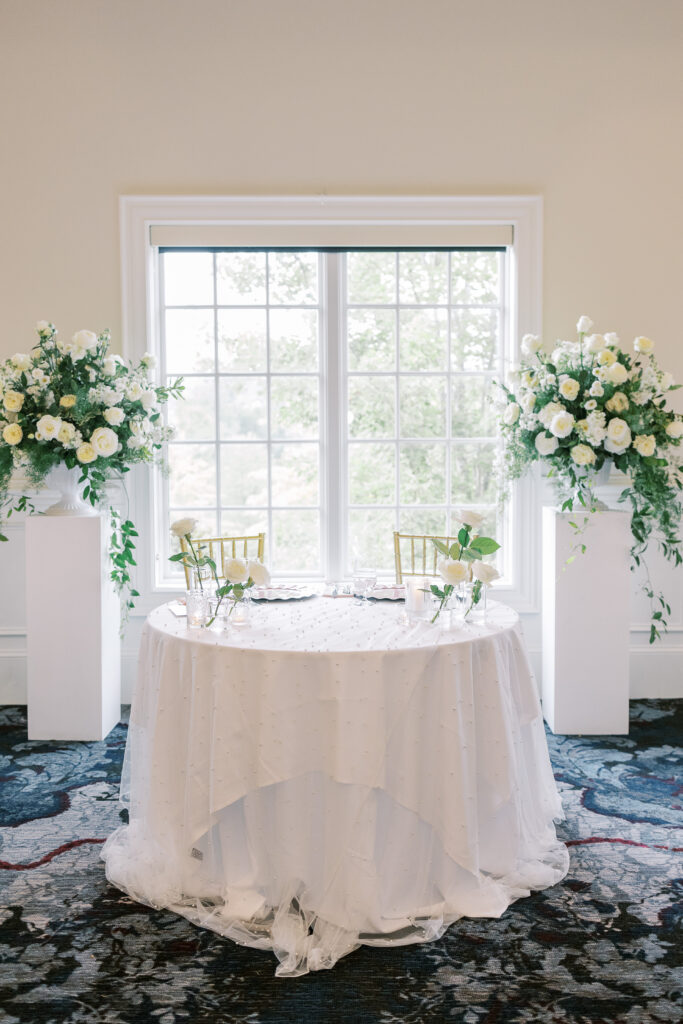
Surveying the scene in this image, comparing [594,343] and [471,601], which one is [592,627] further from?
[471,601]

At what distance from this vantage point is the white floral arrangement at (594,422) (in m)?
3.92

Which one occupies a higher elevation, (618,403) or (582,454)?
(618,403)

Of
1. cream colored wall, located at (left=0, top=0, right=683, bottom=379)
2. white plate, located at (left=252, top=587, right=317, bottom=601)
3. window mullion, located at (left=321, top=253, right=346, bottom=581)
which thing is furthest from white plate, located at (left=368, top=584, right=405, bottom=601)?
cream colored wall, located at (left=0, top=0, right=683, bottom=379)

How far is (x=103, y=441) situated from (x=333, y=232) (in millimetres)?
1743

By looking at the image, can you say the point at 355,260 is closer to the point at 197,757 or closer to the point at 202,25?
the point at 202,25

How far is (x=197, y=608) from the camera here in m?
2.83

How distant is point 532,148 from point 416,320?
1.08 m

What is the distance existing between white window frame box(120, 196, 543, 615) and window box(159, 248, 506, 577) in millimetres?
140

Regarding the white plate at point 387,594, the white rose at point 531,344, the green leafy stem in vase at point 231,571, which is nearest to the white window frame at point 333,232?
the white rose at point 531,344

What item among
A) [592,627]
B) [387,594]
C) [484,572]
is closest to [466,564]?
[484,572]

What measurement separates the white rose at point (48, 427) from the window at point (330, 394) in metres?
1.03

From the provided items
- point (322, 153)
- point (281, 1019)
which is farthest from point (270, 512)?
point (281, 1019)

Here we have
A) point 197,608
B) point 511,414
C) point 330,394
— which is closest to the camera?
point 197,608

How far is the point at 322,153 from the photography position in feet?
14.9
